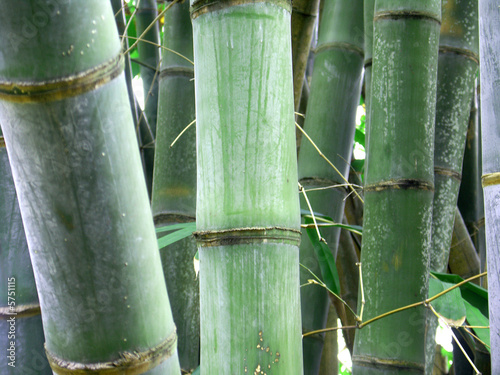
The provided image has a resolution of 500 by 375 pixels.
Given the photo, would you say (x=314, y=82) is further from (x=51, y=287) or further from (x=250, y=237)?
(x=51, y=287)

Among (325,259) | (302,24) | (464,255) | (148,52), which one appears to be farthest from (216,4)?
(148,52)

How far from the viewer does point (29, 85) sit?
33cm

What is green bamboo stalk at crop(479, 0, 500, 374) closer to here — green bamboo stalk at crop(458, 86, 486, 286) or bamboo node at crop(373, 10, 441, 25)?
bamboo node at crop(373, 10, 441, 25)

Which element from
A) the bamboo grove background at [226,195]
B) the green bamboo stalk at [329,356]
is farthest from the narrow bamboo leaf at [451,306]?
the green bamboo stalk at [329,356]

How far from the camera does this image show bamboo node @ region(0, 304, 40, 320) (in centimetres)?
61

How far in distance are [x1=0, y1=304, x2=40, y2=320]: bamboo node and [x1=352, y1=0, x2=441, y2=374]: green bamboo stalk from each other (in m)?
0.39

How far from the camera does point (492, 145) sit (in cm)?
55

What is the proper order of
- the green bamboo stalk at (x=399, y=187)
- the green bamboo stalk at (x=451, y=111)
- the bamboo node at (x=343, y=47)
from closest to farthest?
the green bamboo stalk at (x=399, y=187), the green bamboo stalk at (x=451, y=111), the bamboo node at (x=343, y=47)

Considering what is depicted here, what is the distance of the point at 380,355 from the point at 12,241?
17.4 inches

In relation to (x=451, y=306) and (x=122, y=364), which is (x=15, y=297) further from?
(x=451, y=306)

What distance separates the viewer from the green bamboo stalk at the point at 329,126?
99cm

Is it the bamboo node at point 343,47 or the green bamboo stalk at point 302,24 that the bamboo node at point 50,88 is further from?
the green bamboo stalk at point 302,24

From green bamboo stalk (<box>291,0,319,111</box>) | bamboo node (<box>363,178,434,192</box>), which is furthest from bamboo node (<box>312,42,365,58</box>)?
bamboo node (<box>363,178,434,192</box>)

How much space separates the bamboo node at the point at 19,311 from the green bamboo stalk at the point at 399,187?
39 cm
